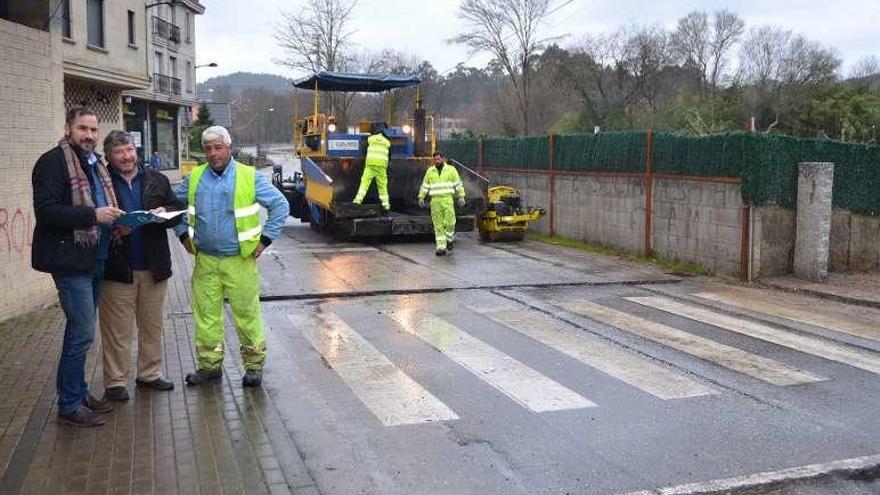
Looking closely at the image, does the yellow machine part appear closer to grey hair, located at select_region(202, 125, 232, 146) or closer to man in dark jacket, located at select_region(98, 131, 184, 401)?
grey hair, located at select_region(202, 125, 232, 146)

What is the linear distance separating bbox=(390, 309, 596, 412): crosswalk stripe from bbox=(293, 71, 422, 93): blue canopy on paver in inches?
395

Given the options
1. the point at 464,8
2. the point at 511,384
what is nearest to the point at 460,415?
the point at 511,384

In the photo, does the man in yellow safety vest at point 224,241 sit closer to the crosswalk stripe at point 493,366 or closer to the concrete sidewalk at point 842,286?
the crosswalk stripe at point 493,366

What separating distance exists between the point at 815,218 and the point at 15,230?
10.4 metres

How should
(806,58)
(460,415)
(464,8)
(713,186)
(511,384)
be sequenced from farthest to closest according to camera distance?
(806,58) < (464,8) < (713,186) < (511,384) < (460,415)

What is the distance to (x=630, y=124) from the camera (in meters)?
45.5

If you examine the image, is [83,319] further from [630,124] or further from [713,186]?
[630,124]

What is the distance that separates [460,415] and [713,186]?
8359mm

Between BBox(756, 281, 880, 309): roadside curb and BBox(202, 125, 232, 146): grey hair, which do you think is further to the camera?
BBox(756, 281, 880, 309): roadside curb

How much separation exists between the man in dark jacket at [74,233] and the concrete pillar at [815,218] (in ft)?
32.9

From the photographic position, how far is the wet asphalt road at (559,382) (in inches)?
199

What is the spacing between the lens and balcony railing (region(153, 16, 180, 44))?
47.4m

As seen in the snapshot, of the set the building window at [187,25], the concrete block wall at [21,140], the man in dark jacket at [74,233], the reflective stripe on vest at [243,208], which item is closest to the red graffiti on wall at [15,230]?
the concrete block wall at [21,140]

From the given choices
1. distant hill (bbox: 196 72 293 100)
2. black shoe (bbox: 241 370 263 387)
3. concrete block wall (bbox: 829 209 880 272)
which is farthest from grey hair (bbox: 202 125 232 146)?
distant hill (bbox: 196 72 293 100)
